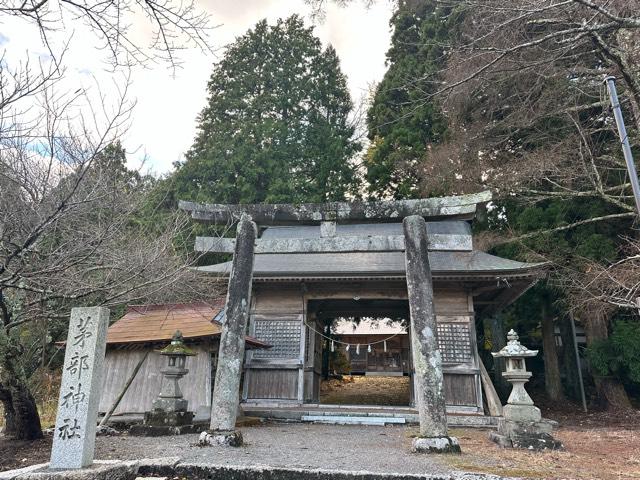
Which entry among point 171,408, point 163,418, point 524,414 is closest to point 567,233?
point 524,414

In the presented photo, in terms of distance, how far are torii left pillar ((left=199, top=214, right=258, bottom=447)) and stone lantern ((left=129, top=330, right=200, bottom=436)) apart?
157 centimetres

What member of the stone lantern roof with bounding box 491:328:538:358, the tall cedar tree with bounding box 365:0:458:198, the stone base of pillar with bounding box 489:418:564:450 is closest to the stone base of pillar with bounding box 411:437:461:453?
the stone base of pillar with bounding box 489:418:564:450

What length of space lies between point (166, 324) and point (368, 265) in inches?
197

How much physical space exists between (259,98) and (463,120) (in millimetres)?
9197

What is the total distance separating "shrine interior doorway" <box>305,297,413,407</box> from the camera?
466 inches

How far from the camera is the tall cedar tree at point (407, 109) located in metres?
15.7

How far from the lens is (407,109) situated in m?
16.7

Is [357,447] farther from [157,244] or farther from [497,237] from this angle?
[497,237]

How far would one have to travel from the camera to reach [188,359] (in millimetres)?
9047

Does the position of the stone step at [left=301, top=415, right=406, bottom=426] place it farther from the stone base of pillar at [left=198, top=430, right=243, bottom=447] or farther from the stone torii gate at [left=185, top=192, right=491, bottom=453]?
the stone base of pillar at [left=198, top=430, right=243, bottom=447]

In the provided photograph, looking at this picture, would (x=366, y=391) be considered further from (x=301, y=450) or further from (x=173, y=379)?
(x=301, y=450)

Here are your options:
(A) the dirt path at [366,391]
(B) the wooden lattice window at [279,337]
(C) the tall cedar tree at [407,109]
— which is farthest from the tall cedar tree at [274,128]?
(A) the dirt path at [366,391]

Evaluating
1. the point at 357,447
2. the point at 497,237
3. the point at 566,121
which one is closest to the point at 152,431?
the point at 357,447

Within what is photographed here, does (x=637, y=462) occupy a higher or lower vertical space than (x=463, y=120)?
lower
